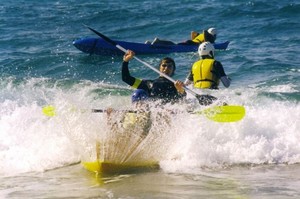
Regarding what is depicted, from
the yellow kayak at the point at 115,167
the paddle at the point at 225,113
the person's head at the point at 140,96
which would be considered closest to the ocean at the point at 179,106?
the yellow kayak at the point at 115,167

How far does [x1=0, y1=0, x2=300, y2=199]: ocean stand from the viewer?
6633 millimetres

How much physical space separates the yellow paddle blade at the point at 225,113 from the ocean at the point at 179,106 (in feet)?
1.27

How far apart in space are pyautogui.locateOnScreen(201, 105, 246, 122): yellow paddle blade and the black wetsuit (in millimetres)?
527

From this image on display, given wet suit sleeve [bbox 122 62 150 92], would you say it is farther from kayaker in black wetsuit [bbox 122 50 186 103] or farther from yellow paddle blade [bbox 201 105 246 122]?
yellow paddle blade [bbox 201 105 246 122]

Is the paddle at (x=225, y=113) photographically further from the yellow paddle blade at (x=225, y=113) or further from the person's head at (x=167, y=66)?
the person's head at (x=167, y=66)

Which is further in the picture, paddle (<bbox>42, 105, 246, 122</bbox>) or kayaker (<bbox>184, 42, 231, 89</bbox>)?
kayaker (<bbox>184, 42, 231, 89</bbox>)

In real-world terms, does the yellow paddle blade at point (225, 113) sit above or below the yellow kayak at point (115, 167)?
above

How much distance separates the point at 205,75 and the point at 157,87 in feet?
5.59

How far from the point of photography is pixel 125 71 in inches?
303

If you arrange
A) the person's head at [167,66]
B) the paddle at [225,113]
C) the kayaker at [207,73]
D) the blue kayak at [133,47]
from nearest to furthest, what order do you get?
1. the paddle at [225,113]
2. the person's head at [167,66]
3. the kayaker at [207,73]
4. the blue kayak at [133,47]

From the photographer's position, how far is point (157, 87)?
7676 millimetres

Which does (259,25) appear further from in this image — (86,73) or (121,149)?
(121,149)

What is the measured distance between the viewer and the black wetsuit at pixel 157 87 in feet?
25.1

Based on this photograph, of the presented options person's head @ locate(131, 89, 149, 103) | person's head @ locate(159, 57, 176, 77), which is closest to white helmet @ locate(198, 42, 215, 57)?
person's head @ locate(159, 57, 176, 77)
